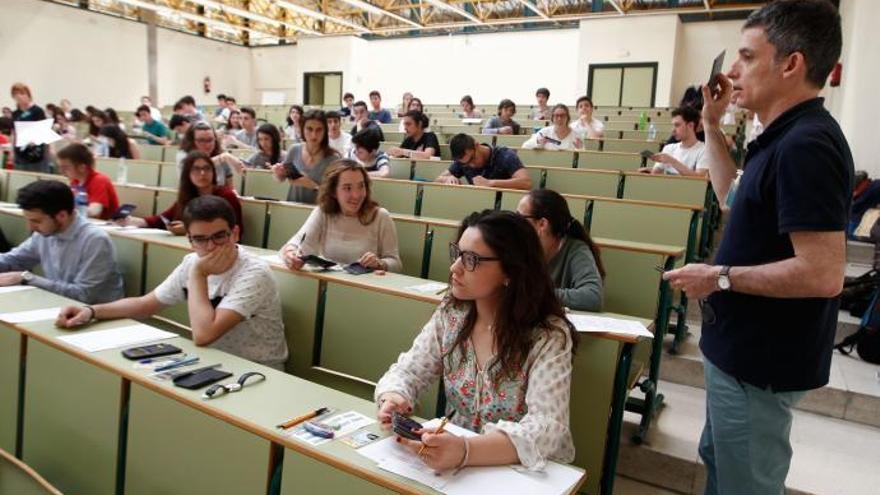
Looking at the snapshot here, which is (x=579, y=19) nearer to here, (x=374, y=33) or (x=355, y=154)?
(x=374, y=33)

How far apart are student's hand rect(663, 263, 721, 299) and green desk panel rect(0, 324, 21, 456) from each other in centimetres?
192

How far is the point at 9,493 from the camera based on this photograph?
45.2 inches

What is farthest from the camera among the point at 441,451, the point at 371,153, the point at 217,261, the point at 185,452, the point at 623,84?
the point at 623,84

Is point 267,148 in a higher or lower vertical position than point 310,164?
higher

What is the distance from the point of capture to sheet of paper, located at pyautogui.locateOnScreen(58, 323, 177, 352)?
65.5 inches

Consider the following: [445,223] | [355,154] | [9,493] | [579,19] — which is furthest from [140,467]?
[579,19]

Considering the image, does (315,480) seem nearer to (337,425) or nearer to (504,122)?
(337,425)

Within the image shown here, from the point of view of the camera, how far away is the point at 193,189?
345cm

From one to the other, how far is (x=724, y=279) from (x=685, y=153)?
3.52 m

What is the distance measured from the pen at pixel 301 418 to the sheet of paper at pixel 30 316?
114cm

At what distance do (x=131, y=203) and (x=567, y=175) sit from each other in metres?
3.35

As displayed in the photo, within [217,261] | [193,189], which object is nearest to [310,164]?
[193,189]

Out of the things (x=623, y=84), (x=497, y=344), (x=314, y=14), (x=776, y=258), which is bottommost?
(x=497, y=344)

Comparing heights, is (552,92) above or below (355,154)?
above
